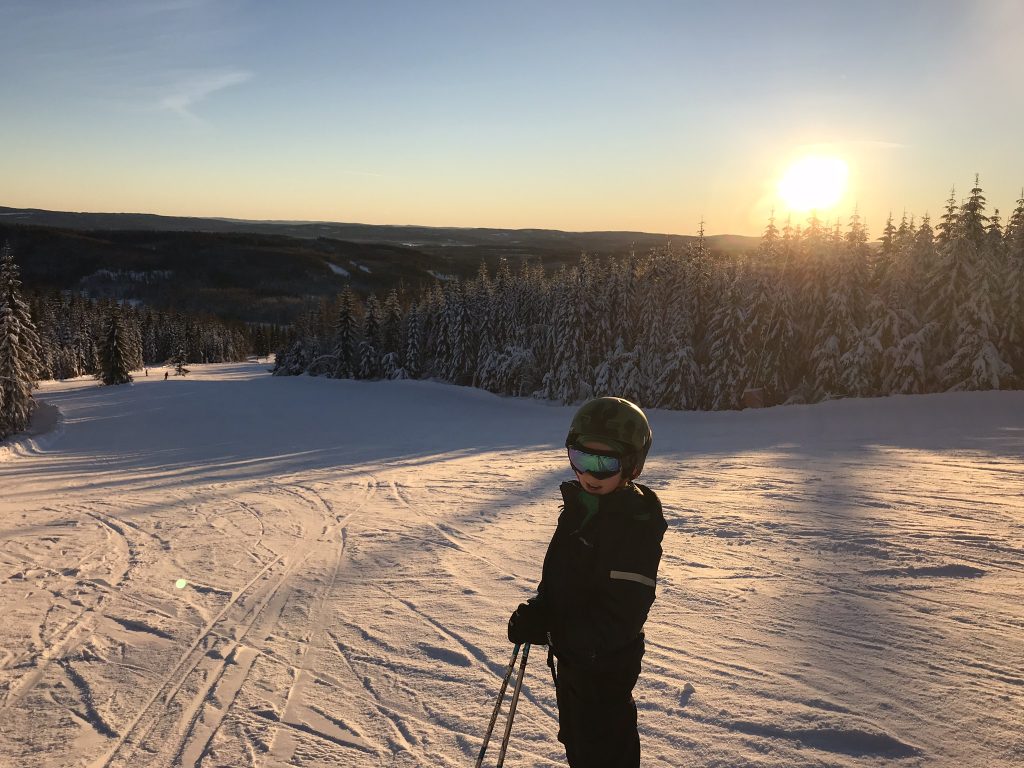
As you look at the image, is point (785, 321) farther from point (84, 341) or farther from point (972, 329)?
point (84, 341)

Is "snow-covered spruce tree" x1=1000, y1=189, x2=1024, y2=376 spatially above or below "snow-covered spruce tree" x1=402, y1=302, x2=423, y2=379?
above

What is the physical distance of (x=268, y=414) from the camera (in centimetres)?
3206

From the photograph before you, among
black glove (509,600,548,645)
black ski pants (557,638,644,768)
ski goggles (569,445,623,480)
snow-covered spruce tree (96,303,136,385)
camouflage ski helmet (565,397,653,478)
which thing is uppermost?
camouflage ski helmet (565,397,653,478)

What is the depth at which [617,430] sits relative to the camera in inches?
107

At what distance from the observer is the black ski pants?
273 centimetres

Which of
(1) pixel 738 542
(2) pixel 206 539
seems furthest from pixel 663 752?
(2) pixel 206 539

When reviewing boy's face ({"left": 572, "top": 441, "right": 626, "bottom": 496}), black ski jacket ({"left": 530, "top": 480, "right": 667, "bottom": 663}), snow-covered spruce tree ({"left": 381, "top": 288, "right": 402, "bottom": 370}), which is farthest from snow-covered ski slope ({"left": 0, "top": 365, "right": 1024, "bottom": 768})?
snow-covered spruce tree ({"left": 381, "top": 288, "right": 402, "bottom": 370})

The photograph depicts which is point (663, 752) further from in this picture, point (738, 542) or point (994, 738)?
point (738, 542)

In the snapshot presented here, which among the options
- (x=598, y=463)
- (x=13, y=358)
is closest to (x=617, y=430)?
(x=598, y=463)

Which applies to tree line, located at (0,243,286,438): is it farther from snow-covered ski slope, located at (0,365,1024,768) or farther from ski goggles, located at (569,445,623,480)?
ski goggles, located at (569,445,623,480)

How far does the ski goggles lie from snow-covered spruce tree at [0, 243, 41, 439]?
118 feet

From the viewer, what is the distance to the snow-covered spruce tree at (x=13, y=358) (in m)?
29.4

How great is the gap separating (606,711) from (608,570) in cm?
71

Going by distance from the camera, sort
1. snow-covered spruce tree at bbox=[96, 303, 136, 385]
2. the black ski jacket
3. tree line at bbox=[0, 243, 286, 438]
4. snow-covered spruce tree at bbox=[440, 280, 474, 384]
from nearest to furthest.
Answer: the black ski jacket, tree line at bbox=[0, 243, 286, 438], snow-covered spruce tree at bbox=[440, 280, 474, 384], snow-covered spruce tree at bbox=[96, 303, 136, 385]
